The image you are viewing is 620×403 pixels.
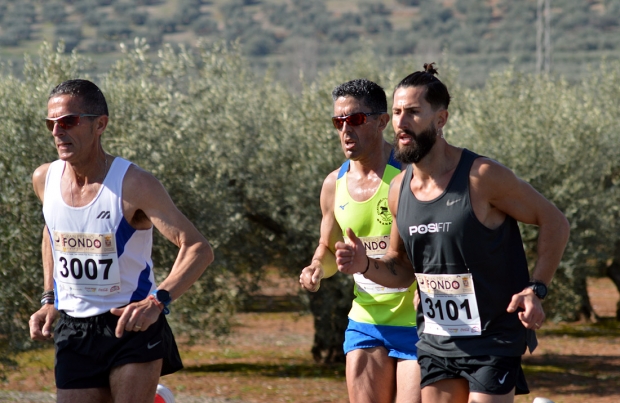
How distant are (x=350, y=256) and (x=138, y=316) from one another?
1006mm

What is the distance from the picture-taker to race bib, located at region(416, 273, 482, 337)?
3848mm

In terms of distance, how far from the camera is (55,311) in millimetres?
4398

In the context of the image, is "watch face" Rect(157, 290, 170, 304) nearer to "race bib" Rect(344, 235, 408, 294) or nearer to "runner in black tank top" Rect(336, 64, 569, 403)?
"runner in black tank top" Rect(336, 64, 569, 403)

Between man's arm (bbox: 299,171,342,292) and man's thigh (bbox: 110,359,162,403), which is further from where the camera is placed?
man's arm (bbox: 299,171,342,292)

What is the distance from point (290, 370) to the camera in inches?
553

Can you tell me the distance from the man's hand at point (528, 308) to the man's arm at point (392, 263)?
0.77m

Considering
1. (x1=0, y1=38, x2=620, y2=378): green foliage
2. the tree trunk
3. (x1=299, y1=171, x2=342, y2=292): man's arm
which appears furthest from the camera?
the tree trunk

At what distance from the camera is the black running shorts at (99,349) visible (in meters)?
4.13

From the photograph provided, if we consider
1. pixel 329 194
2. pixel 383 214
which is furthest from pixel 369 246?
pixel 329 194

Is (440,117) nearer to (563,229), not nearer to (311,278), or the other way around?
(563,229)

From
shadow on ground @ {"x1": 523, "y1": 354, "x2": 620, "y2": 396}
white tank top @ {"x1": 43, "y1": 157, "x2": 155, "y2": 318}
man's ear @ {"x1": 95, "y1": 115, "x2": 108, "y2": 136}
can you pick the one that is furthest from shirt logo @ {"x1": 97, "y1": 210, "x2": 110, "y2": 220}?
shadow on ground @ {"x1": 523, "y1": 354, "x2": 620, "y2": 396}

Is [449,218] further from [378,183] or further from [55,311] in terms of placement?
[55,311]

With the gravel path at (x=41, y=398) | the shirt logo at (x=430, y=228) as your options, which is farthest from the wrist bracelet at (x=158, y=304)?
the gravel path at (x=41, y=398)

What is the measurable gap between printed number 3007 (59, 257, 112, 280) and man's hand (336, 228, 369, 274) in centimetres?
111
